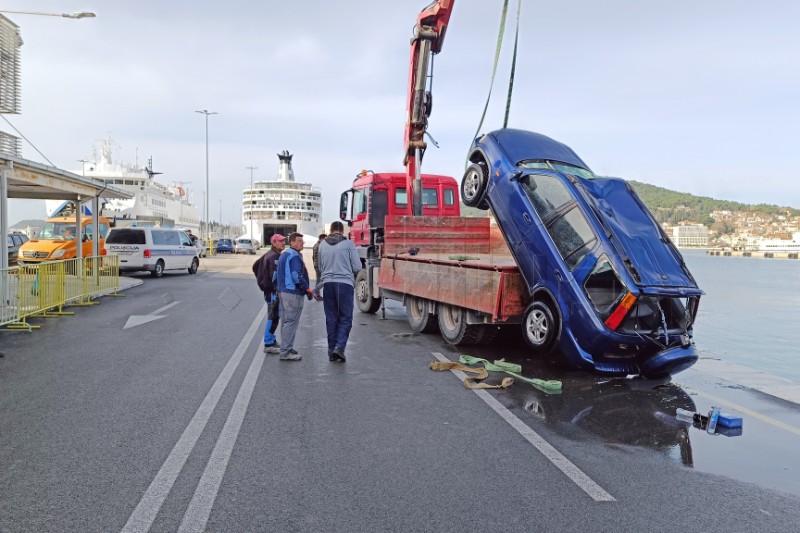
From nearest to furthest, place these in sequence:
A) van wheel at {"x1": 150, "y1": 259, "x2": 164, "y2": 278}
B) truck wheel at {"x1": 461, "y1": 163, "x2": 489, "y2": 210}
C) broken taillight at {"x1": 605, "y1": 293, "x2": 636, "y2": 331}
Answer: broken taillight at {"x1": 605, "y1": 293, "x2": 636, "y2": 331}
truck wheel at {"x1": 461, "y1": 163, "x2": 489, "y2": 210}
van wheel at {"x1": 150, "y1": 259, "x2": 164, "y2": 278}

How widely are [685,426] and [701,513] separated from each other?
6.93ft

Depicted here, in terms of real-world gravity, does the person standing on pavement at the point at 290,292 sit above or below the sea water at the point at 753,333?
above

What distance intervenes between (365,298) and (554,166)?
6186 mm

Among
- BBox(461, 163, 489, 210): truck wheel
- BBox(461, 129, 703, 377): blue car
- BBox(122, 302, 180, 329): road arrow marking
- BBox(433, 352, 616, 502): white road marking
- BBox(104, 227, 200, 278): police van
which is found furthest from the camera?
BBox(104, 227, 200, 278): police van

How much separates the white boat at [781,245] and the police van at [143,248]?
148060 millimetres

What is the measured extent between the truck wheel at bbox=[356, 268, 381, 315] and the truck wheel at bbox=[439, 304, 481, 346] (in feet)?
12.1

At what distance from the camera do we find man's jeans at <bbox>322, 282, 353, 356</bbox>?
8203mm

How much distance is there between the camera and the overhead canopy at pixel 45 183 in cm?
1242

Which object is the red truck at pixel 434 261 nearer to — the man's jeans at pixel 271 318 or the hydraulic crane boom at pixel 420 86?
the hydraulic crane boom at pixel 420 86

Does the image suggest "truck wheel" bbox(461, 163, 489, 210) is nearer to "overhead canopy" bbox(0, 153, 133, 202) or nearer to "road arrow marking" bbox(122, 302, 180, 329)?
"road arrow marking" bbox(122, 302, 180, 329)

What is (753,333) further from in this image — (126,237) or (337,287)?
(126,237)

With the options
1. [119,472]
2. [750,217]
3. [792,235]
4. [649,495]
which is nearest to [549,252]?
[649,495]

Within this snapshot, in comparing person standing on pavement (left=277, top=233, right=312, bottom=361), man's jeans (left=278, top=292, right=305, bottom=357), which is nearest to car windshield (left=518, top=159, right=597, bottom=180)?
person standing on pavement (left=277, top=233, right=312, bottom=361)

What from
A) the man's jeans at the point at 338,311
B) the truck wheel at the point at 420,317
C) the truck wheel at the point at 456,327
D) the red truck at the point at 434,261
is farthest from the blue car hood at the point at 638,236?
the truck wheel at the point at 420,317
